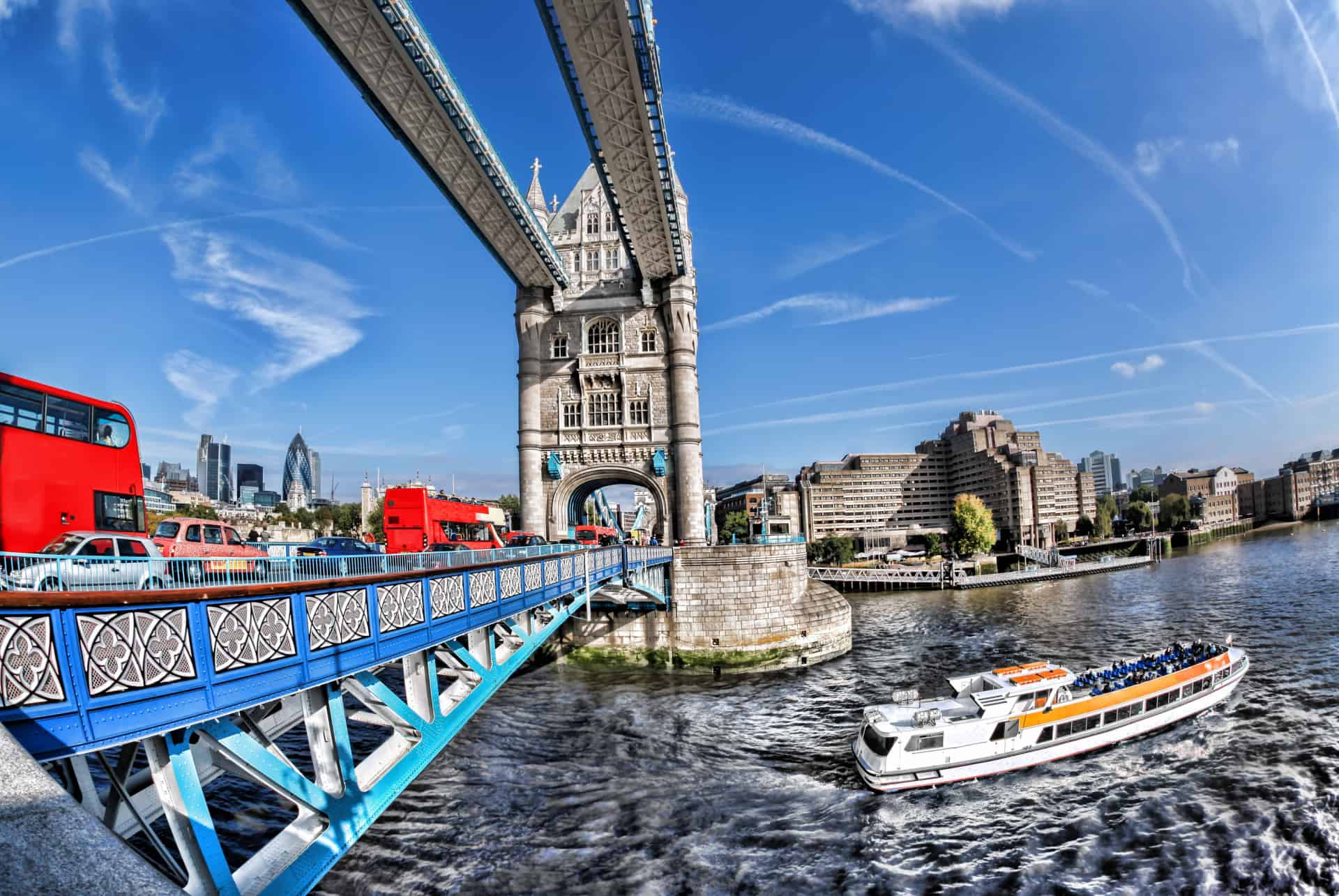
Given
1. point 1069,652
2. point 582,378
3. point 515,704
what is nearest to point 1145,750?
point 1069,652

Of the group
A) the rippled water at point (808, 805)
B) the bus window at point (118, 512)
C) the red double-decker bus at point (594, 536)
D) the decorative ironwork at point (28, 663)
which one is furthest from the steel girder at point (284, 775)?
the red double-decker bus at point (594, 536)

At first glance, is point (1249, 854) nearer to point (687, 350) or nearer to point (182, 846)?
point (182, 846)

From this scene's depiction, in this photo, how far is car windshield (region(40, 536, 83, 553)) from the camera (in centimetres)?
1101

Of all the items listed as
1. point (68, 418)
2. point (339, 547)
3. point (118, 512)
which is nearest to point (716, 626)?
point (339, 547)

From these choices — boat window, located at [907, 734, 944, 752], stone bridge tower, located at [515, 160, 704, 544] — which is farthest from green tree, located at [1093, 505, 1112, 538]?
boat window, located at [907, 734, 944, 752]

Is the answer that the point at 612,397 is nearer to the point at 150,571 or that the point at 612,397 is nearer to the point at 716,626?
the point at 716,626

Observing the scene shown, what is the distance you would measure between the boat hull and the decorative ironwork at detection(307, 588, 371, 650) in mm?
14987

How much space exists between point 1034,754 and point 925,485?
146 metres

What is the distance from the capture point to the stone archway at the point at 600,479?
41844 mm

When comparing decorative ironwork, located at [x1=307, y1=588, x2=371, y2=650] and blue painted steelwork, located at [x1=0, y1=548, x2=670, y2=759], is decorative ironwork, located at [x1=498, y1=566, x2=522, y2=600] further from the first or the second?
decorative ironwork, located at [x1=307, y1=588, x2=371, y2=650]

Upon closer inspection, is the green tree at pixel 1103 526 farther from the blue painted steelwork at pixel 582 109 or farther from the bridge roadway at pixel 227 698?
the bridge roadway at pixel 227 698

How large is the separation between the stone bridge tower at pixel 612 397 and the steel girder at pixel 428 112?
4.37m

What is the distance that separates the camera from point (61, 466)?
523 inches

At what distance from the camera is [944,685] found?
28078 mm
